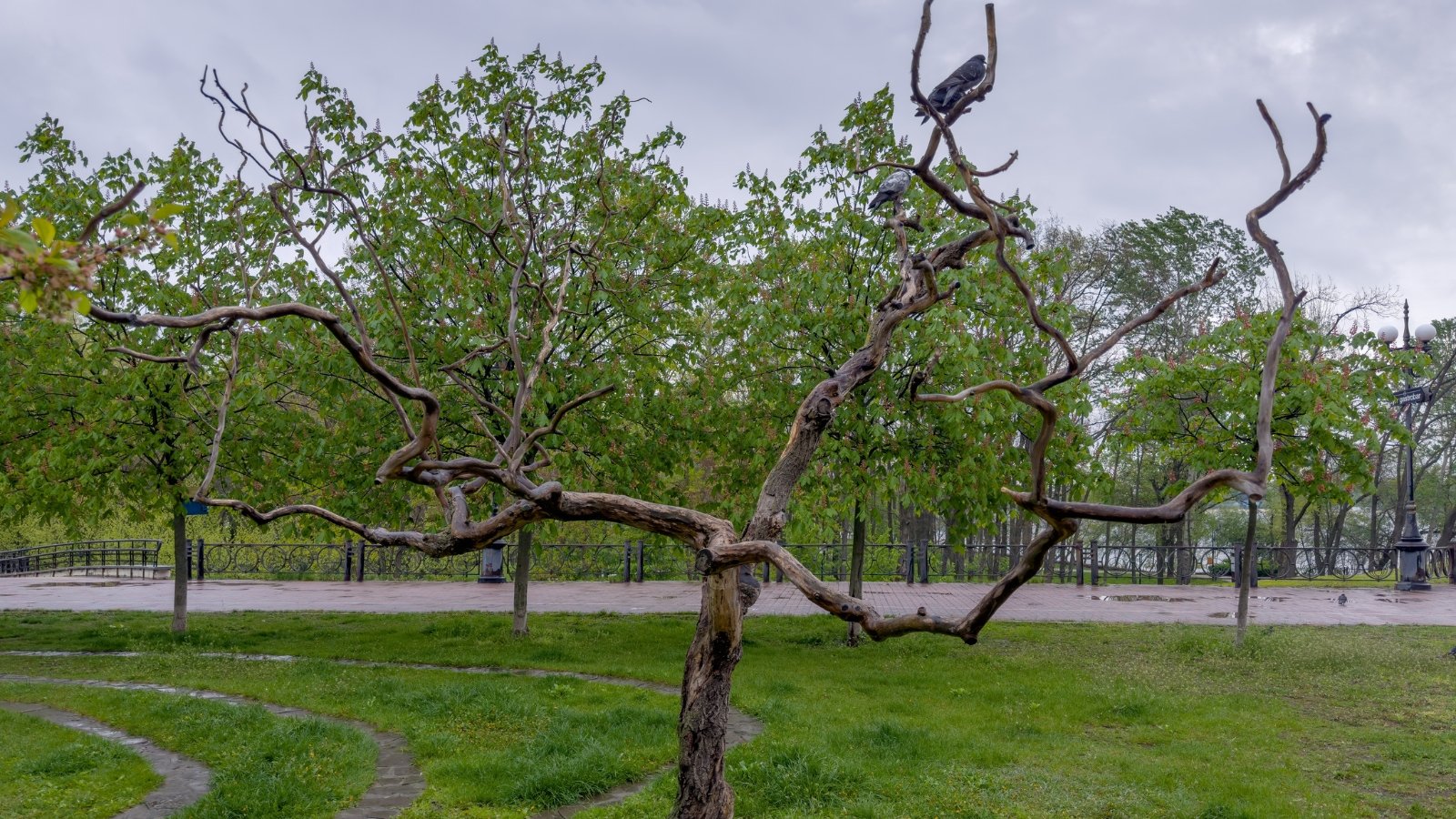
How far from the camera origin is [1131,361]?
12477 millimetres

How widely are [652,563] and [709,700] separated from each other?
69.6 ft

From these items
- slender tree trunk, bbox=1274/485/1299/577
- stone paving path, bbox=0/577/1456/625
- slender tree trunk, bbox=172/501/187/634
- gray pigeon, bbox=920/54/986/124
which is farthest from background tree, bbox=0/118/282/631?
slender tree trunk, bbox=1274/485/1299/577

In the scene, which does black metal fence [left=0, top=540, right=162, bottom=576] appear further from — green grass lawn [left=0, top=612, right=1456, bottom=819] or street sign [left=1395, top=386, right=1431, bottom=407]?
street sign [left=1395, top=386, right=1431, bottom=407]

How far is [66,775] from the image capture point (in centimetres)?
716

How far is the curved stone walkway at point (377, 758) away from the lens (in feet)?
21.5

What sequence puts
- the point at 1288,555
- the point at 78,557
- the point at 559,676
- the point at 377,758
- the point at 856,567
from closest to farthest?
the point at 377,758, the point at 559,676, the point at 856,567, the point at 1288,555, the point at 78,557

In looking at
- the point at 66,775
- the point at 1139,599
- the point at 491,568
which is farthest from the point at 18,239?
the point at 491,568

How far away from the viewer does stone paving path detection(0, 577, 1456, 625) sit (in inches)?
684

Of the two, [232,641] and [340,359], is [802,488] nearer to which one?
[340,359]

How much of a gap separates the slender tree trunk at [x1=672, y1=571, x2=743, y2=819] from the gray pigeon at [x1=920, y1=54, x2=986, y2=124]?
6.93 feet

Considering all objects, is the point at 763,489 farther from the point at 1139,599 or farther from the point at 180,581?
the point at 1139,599

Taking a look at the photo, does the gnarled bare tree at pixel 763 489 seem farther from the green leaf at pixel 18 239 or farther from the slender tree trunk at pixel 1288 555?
the slender tree trunk at pixel 1288 555

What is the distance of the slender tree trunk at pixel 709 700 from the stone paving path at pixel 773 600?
12.4 metres

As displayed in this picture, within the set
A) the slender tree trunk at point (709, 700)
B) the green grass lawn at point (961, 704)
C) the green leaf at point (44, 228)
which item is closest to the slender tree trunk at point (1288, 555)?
→ the green grass lawn at point (961, 704)
